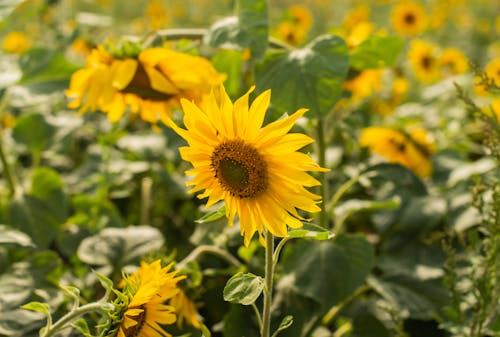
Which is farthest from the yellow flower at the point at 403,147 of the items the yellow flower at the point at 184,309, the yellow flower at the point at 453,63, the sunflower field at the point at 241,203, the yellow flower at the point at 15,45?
the yellow flower at the point at 15,45

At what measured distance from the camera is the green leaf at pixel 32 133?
68.4 inches

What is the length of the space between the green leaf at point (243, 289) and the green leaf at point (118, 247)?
467 millimetres

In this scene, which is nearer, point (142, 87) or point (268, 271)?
point (268, 271)

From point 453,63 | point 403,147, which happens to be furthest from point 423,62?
point 403,147

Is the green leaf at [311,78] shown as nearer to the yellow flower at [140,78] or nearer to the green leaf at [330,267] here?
the yellow flower at [140,78]

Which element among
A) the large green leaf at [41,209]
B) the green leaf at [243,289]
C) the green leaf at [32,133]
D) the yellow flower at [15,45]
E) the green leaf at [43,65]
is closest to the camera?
the green leaf at [243,289]

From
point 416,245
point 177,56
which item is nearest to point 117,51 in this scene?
point 177,56

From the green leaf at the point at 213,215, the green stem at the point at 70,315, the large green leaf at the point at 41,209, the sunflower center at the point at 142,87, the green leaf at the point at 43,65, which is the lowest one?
the large green leaf at the point at 41,209

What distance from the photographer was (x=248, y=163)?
0.86 metres

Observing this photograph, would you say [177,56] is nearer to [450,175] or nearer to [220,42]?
[220,42]

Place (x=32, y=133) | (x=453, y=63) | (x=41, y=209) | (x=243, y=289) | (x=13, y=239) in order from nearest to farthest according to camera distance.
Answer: (x=243, y=289) → (x=13, y=239) → (x=41, y=209) → (x=32, y=133) → (x=453, y=63)

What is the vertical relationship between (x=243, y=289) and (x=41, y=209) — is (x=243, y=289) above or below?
above

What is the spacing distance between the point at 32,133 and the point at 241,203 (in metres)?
1.07

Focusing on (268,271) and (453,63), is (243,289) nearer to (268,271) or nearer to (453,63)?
(268,271)
